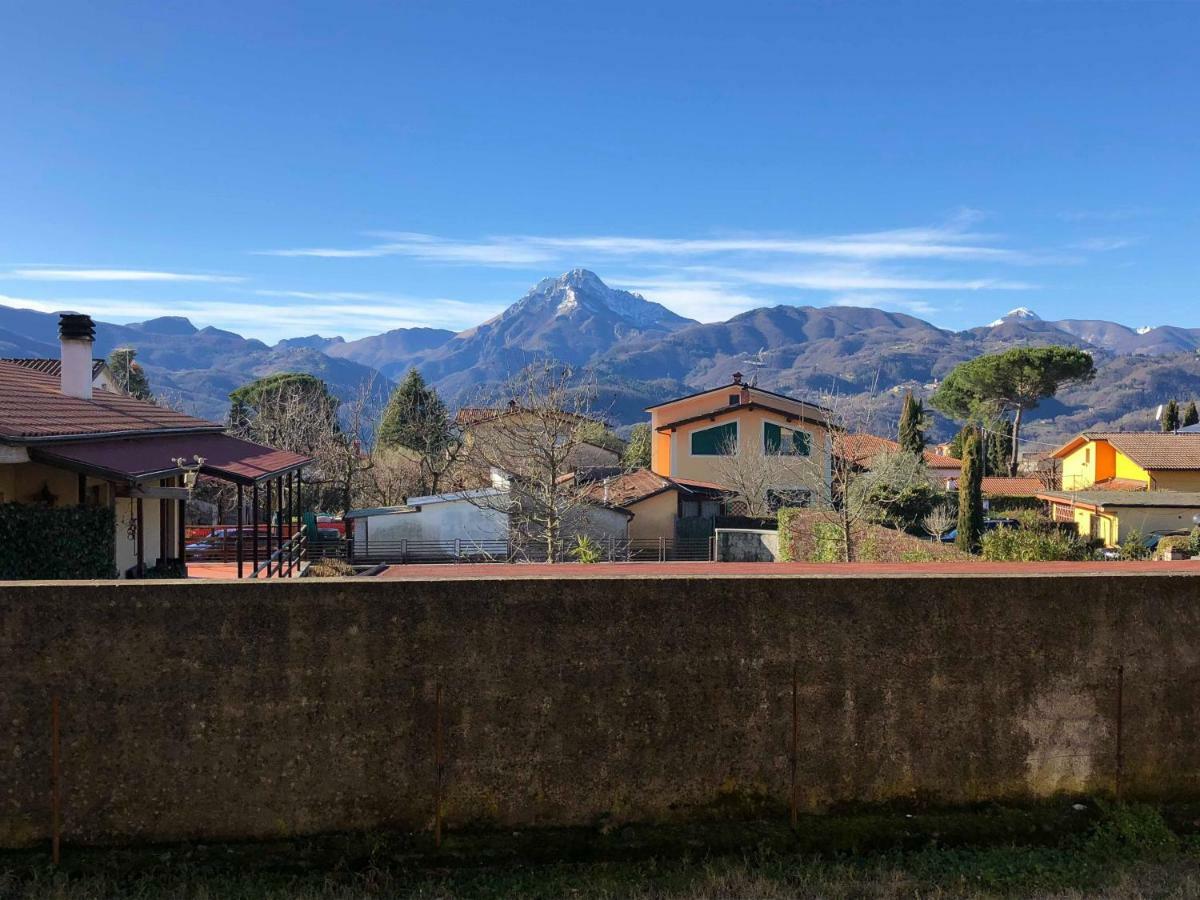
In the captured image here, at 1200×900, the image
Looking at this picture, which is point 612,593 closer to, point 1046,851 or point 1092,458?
point 1046,851

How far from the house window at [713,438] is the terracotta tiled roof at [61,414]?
23303 millimetres

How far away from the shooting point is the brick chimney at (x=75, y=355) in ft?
49.7

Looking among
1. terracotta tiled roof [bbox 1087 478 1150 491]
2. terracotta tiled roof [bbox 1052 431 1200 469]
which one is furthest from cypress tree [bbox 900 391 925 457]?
terracotta tiled roof [bbox 1052 431 1200 469]

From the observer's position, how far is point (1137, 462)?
38.4 metres

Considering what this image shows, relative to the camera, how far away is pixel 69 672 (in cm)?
503

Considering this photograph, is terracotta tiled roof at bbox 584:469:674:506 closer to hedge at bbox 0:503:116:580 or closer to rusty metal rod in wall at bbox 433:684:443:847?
hedge at bbox 0:503:116:580

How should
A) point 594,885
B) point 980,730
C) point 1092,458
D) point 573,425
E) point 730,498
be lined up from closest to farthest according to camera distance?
point 594,885 < point 980,730 < point 573,425 < point 730,498 < point 1092,458

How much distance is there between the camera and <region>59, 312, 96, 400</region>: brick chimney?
15141 mm

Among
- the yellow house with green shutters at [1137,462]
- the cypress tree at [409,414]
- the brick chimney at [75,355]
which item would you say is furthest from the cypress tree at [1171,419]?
the brick chimney at [75,355]

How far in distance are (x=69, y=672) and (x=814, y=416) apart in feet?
114

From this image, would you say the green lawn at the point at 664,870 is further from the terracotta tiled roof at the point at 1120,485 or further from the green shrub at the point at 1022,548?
the terracotta tiled roof at the point at 1120,485

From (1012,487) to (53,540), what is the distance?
46.8 metres

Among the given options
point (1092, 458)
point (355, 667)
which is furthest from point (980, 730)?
point (1092, 458)

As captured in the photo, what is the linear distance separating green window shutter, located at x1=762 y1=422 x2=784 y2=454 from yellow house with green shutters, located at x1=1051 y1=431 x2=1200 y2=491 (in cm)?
1562
